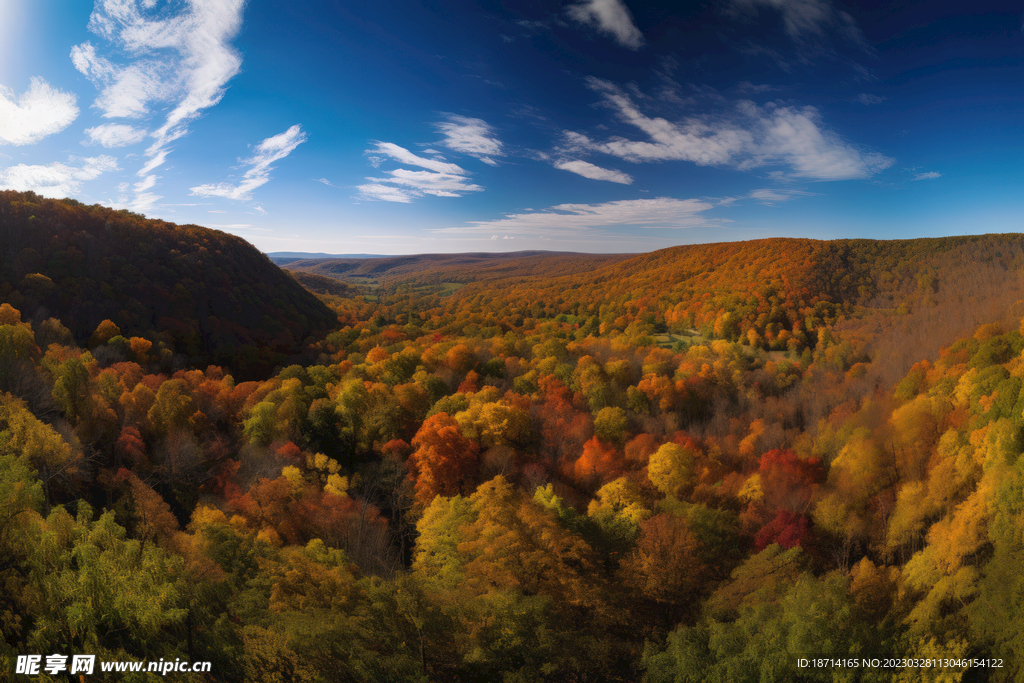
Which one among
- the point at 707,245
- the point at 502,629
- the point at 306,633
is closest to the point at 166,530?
the point at 306,633

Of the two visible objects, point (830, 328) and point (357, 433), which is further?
point (830, 328)

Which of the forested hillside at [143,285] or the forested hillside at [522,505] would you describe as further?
the forested hillside at [143,285]

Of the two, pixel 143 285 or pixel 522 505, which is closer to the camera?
pixel 522 505

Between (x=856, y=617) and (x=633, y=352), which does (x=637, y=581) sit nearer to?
(x=856, y=617)

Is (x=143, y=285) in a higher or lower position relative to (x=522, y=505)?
higher

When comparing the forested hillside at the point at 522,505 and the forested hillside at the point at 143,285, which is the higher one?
the forested hillside at the point at 143,285
